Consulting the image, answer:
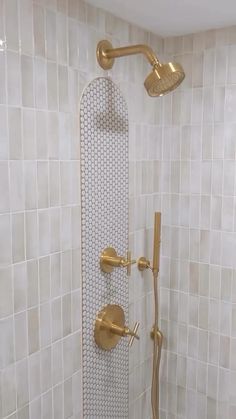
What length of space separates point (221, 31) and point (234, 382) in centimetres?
137

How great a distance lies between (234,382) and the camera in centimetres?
161

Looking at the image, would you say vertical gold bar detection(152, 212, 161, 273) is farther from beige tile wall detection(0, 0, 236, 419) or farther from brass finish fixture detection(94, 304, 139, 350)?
brass finish fixture detection(94, 304, 139, 350)

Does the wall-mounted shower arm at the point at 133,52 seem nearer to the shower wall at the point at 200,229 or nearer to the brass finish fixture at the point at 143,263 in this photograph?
the shower wall at the point at 200,229

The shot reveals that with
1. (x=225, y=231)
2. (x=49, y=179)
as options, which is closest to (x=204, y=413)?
(x=225, y=231)

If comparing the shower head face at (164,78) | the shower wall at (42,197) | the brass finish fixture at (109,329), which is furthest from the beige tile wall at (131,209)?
the shower head face at (164,78)

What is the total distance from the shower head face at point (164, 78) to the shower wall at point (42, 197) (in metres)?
0.21

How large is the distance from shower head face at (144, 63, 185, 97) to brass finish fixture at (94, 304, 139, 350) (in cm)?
77

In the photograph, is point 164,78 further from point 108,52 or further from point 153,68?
point 108,52

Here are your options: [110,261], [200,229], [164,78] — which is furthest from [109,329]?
[164,78]

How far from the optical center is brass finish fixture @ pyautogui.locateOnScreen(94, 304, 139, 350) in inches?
55.4

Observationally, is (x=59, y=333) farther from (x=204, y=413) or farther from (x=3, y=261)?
(x=204, y=413)

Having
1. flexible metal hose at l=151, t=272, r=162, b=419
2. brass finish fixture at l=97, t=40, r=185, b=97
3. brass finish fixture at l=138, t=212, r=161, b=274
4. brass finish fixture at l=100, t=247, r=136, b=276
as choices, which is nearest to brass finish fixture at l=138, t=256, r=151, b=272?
brass finish fixture at l=138, t=212, r=161, b=274

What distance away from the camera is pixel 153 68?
1.19m

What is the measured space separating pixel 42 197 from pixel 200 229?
2.47 feet
